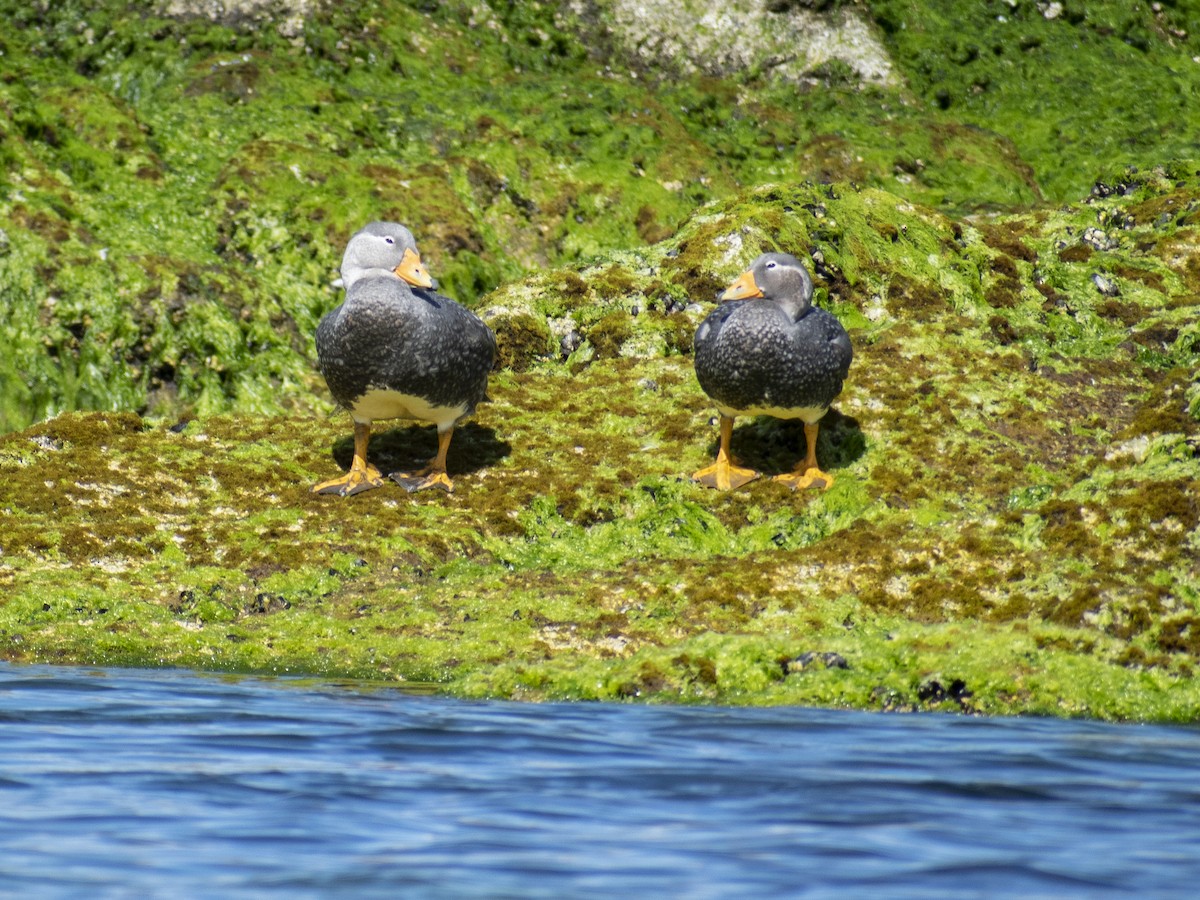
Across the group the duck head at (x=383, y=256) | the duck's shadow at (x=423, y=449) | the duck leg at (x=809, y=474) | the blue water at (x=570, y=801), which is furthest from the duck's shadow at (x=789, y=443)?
the blue water at (x=570, y=801)

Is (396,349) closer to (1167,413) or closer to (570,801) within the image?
(1167,413)

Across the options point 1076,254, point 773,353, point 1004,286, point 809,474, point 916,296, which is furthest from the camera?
point 1076,254

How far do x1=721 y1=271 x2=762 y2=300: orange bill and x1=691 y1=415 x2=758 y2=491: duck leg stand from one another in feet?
5.68

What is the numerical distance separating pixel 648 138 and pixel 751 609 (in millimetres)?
27884

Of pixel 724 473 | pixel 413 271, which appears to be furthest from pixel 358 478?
pixel 724 473

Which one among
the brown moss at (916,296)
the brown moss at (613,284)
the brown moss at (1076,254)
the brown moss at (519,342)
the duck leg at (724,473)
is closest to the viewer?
the duck leg at (724,473)

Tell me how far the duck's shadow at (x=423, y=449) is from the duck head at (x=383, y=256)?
2991mm

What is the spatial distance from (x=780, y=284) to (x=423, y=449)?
612 cm

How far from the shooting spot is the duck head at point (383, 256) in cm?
1931

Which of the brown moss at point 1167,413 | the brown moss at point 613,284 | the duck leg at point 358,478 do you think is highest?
the brown moss at point 613,284

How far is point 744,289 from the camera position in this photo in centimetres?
1962

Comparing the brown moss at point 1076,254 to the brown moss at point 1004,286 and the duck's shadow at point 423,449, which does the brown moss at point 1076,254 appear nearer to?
the brown moss at point 1004,286

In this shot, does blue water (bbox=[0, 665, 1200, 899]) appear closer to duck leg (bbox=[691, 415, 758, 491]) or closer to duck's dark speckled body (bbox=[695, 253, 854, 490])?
duck's dark speckled body (bbox=[695, 253, 854, 490])

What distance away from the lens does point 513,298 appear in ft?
86.5
